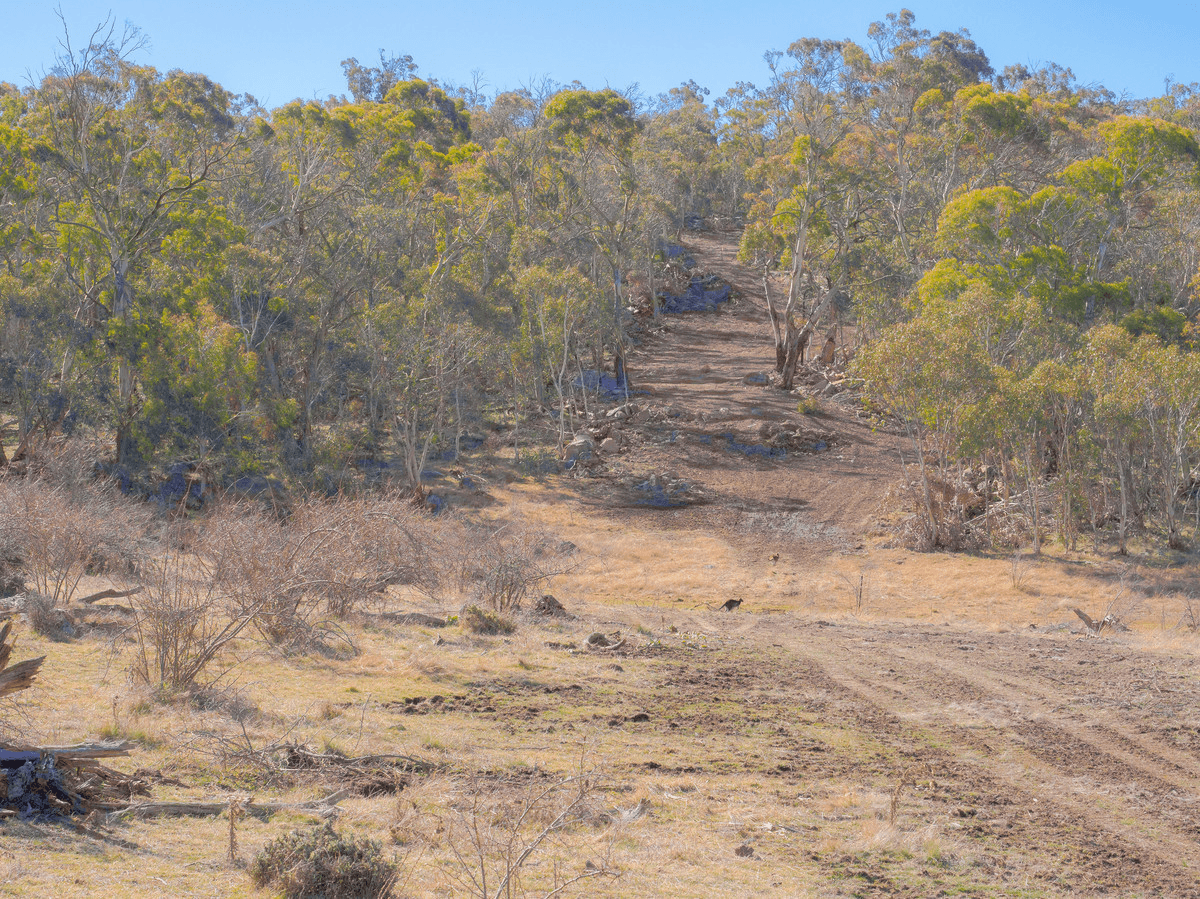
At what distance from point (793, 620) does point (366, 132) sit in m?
29.0

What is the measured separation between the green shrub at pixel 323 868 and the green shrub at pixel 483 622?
8427 millimetres

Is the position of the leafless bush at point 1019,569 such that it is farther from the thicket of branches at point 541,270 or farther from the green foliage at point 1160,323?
the green foliage at point 1160,323

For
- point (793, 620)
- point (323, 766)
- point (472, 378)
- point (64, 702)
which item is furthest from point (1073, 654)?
point (472, 378)

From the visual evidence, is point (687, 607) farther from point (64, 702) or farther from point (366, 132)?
point (366, 132)

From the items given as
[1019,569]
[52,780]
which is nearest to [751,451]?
[1019,569]

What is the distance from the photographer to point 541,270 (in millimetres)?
33969

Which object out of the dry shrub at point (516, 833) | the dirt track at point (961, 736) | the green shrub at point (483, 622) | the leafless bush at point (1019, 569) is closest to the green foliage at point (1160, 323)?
the leafless bush at point (1019, 569)

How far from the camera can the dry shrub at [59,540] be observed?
11039 mm

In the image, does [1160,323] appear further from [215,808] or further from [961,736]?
[215,808]

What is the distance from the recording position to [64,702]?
24.0 feet

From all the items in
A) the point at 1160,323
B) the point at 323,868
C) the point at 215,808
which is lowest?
the point at 215,808

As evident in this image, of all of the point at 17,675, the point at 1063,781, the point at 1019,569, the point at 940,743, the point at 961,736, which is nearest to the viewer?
the point at 17,675

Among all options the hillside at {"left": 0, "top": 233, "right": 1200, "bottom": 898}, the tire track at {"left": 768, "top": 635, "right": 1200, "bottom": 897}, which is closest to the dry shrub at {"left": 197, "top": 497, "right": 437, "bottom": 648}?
the hillside at {"left": 0, "top": 233, "right": 1200, "bottom": 898}

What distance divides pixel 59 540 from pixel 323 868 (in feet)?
29.2
